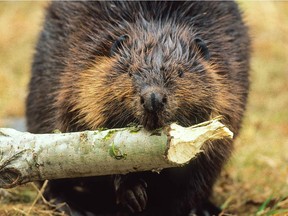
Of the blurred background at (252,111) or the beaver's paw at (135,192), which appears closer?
the beaver's paw at (135,192)

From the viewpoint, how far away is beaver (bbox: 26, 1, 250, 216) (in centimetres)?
400

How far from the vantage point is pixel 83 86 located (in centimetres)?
443

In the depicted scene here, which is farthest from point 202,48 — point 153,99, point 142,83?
point 153,99

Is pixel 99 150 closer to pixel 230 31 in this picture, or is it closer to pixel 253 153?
pixel 230 31

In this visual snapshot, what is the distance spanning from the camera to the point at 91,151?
3.79m

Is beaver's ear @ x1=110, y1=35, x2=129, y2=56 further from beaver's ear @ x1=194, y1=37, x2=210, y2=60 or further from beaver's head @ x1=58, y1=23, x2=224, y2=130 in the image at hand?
beaver's ear @ x1=194, y1=37, x2=210, y2=60

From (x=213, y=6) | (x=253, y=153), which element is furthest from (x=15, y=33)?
(x=213, y=6)

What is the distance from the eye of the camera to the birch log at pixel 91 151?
3.65 m

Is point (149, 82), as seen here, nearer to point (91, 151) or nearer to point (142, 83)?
point (142, 83)

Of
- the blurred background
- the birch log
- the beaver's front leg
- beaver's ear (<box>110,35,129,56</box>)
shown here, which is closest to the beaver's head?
beaver's ear (<box>110,35,129,56</box>)

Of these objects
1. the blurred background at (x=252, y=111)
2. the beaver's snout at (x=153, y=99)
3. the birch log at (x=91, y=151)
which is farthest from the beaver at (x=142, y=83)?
the blurred background at (x=252, y=111)

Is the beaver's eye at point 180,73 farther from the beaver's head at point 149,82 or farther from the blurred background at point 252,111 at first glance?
the blurred background at point 252,111

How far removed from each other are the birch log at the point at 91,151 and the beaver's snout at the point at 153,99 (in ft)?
0.38

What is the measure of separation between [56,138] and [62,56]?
1.38m
